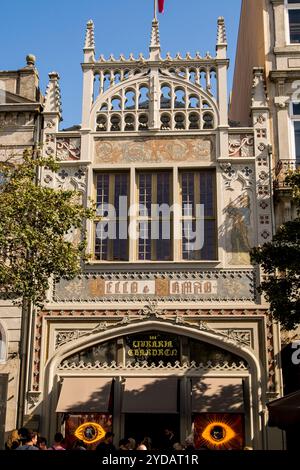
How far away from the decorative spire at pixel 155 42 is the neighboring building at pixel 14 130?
4.19m

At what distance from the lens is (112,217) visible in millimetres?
21047

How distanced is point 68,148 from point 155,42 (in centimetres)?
491

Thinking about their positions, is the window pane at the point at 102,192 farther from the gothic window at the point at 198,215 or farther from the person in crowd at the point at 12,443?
the person in crowd at the point at 12,443

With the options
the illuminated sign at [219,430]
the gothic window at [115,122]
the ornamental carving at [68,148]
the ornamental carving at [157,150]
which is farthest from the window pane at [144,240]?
the illuminated sign at [219,430]

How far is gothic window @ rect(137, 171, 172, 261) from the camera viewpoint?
20719 mm

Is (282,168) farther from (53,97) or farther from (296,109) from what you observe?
(53,97)

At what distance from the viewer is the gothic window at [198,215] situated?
813 inches

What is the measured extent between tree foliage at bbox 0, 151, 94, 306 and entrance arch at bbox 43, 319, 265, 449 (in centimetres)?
375

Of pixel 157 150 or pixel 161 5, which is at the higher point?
pixel 161 5

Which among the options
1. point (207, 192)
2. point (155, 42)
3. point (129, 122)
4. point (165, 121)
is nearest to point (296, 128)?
point (207, 192)

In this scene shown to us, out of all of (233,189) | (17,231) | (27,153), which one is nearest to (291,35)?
(233,189)

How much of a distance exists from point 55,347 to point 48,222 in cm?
544

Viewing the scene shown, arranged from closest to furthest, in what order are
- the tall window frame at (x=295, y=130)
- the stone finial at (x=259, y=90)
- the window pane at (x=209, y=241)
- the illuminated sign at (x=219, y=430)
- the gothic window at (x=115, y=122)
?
1. the illuminated sign at (x=219, y=430)
2. the window pane at (x=209, y=241)
3. the tall window frame at (x=295, y=130)
4. the stone finial at (x=259, y=90)
5. the gothic window at (x=115, y=122)

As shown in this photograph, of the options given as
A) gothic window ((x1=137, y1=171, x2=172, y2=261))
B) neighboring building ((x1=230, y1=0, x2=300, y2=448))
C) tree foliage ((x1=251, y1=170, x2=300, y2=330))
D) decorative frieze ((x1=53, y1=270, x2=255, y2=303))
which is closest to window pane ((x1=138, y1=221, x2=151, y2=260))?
gothic window ((x1=137, y1=171, x2=172, y2=261))
